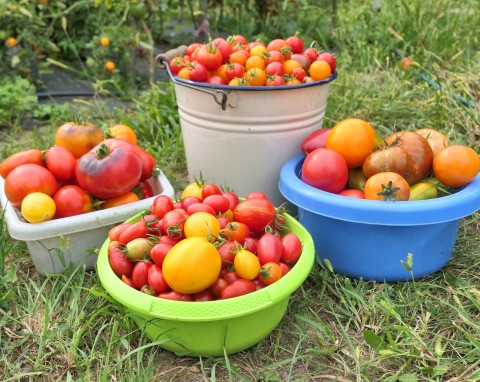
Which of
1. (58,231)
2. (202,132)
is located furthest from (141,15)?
(58,231)

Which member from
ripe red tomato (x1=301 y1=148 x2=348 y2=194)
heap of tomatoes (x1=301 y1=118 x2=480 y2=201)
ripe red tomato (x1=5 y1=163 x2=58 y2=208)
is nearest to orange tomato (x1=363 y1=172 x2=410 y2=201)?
heap of tomatoes (x1=301 y1=118 x2=480 y2=201)

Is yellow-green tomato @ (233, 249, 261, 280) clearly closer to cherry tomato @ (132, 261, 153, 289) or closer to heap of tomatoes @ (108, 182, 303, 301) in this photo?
heap of tomatoes @ (108, 182, 303, 301)

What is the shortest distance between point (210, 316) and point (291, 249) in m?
0.32

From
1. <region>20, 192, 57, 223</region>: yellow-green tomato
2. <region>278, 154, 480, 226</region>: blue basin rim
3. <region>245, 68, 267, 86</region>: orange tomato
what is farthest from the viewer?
<region>245, 68, 267, 86</region>: orange tomato

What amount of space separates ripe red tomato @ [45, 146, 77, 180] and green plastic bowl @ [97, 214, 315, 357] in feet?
1.38

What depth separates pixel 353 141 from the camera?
5.72 ft

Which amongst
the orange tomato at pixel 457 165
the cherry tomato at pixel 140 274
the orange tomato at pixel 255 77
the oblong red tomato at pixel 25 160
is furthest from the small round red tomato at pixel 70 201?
A: the orange tomato at pixel 457 165

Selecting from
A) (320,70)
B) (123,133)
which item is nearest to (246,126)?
(320,70)

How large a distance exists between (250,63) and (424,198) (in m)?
0.77

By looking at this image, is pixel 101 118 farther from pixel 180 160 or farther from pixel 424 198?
pixel 424 198

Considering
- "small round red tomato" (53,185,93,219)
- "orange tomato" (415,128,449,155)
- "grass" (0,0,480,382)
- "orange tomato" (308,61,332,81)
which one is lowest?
"grass" (0,0,480,382)

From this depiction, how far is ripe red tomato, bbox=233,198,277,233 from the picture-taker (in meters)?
1.55

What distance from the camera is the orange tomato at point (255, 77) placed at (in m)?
1.88

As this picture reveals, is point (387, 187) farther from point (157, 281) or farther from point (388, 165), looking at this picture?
point (157, 281)
